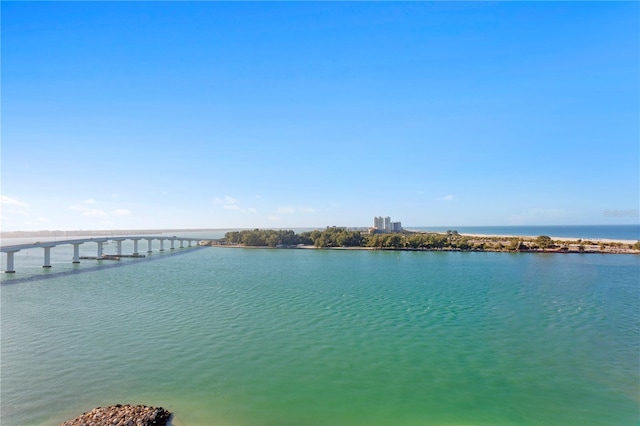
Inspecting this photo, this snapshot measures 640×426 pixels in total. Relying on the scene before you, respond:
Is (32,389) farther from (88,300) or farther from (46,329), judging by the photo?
(88,300)

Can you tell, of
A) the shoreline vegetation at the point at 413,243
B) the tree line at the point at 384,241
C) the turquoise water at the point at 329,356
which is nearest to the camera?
the turquoise water at the point at 329,356

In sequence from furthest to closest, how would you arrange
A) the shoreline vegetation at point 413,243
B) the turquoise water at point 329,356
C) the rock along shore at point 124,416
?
the shoreline vegetation at point 413,243 → the turquoise water at point 329,356 → the rock along shore at point 124,416

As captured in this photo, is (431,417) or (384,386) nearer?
(431,417)

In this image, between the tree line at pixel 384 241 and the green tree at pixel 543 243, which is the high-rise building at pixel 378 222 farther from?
the green tree at pixel 543 243

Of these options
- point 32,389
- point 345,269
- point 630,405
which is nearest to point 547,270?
point 345,269

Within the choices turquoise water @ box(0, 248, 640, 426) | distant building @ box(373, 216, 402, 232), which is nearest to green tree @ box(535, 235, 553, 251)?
turquoise water @ box(0, 248, 640, 426)

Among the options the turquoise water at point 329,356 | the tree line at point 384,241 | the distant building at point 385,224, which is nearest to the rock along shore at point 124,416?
the turquoise water at point 329,356

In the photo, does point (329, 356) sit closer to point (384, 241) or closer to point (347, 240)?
point (384, 241)
